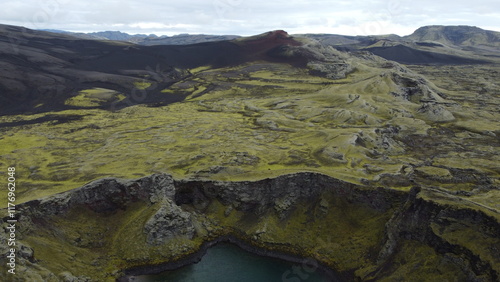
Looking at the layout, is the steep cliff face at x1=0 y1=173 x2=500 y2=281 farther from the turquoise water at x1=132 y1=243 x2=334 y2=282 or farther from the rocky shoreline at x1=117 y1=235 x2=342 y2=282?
the turquoise water at x1=132 y1=243 x2=334 y2=282

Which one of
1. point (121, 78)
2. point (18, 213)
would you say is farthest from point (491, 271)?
point (121, 78)

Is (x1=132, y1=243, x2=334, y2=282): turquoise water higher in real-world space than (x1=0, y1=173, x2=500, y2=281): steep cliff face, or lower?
lower

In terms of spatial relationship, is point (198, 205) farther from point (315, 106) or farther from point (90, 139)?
point (315, 106)

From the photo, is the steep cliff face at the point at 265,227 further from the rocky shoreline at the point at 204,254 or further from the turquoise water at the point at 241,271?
the turquoise water at the point at 241,271

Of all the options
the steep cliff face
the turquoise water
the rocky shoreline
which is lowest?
the turquoise water

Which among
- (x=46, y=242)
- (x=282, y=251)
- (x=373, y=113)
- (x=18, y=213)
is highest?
(x=373, y=113)

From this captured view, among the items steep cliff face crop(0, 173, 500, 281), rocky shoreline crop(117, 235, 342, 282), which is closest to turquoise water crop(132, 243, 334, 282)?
rocky shoreline crop(117, 235, 342, 282)
